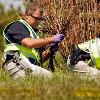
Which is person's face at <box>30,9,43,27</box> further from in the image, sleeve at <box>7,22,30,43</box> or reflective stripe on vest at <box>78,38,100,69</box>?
reflective stripe on vest at <box>78,38,100,69</box>

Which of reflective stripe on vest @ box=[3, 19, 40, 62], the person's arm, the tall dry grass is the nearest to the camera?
the person's arm

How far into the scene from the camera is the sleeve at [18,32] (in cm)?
803

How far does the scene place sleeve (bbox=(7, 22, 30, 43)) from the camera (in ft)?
26.3

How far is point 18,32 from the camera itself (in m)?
8.04

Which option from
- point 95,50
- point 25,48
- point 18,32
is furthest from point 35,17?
point 95,50

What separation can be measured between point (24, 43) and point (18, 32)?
0.63 feet

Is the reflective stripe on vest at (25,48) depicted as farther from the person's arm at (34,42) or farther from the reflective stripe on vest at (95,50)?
the reflective stripe on vest at (95,50)

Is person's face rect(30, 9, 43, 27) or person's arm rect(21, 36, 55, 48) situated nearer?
person's arm rect(21, 36, 55, 48)

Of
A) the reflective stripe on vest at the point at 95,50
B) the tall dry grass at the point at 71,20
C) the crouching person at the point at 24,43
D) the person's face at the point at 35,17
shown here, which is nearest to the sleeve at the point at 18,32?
the crouching person at the point at 24,43

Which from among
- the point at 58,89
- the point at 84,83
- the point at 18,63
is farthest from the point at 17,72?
the point at 58,89

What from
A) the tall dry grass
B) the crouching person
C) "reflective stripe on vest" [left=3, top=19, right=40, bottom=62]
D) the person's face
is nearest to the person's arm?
the crouching person

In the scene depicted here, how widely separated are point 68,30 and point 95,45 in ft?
9.01

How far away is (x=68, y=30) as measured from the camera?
10781 mm

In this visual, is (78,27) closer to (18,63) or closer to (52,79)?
(18,63)
